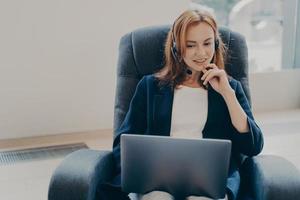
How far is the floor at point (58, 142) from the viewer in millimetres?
2549

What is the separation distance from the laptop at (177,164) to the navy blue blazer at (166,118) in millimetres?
287

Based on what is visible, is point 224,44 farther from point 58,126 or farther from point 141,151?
point 58,126

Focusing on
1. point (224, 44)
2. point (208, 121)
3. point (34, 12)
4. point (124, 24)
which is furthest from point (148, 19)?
point (208, 121)

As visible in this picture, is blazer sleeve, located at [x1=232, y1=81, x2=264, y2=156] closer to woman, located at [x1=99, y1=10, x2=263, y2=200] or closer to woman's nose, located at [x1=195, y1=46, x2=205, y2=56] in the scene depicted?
woman, located at [x1=99, y1=10, x2=263, y2=200]

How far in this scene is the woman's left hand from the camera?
66.9 inches

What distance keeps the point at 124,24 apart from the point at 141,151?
219 centimetres

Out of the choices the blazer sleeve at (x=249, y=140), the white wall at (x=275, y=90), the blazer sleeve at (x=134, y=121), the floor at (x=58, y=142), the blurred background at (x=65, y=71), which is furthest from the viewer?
the white wall at (x=275, y=90)

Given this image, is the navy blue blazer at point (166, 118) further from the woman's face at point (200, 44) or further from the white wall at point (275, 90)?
the white wall at point (275, 90)

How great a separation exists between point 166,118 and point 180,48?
278 millimetres

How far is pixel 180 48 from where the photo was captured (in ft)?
5.67

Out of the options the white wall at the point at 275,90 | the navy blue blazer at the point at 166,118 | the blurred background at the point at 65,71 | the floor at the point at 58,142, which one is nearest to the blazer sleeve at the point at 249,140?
the navy blue blazer at the point at 166,118

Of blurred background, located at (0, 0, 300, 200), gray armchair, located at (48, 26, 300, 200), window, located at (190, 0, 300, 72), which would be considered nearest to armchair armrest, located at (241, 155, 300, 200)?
gray armchair, located at (48, 26, 300, 200)

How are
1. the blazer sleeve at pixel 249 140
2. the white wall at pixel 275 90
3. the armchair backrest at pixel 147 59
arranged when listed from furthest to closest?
1. the white wall at pixel 275 90
2. the armchair backrest at pixel 147 59
3. the blazer sleeve at pixel 249 140

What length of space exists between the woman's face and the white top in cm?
14
